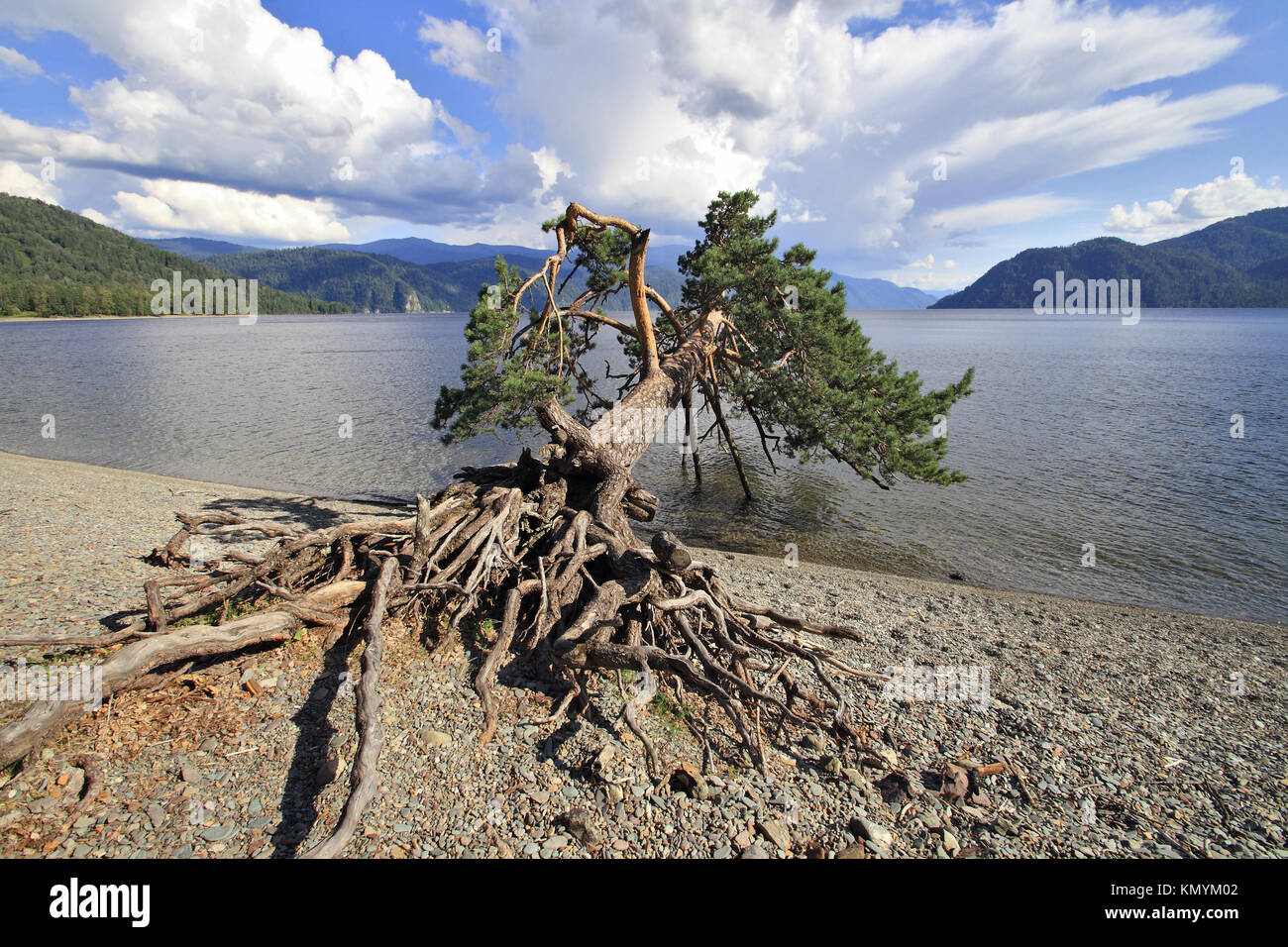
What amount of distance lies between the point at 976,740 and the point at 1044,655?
12.7 ft

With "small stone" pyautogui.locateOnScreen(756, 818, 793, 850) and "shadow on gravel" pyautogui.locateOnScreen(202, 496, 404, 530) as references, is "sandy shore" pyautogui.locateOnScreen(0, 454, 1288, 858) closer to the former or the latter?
"small stone" pyautogui.locateOnScreen(756, 818, 793, 850)

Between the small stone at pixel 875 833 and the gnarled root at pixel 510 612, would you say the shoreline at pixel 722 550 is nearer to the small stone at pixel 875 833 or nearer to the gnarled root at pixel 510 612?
the gnarled root at pixel 510 612

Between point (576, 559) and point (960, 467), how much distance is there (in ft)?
65.3

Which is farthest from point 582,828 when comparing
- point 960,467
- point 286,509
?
point 960,467

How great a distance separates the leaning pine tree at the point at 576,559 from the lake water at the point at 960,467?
13.4 feet

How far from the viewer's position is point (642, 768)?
5355 mm

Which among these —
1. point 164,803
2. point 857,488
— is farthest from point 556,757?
point 857,488

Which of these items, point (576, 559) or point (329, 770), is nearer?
point (329, 770)

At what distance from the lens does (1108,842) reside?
5059 mm

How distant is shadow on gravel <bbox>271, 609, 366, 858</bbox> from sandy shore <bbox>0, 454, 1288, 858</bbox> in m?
0.02

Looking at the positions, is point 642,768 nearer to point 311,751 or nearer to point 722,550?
point 311,751

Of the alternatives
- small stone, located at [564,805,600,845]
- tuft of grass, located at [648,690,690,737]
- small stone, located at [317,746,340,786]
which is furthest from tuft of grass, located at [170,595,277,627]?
tuft of grass, located at [648,690,690,737]

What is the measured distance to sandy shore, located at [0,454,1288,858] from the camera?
4477mm

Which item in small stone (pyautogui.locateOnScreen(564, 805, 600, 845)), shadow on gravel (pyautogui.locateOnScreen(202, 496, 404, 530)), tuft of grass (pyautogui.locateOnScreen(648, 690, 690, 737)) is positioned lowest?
small stone (pyautogui.locateOnScreen(564, 805, 600, 845))
